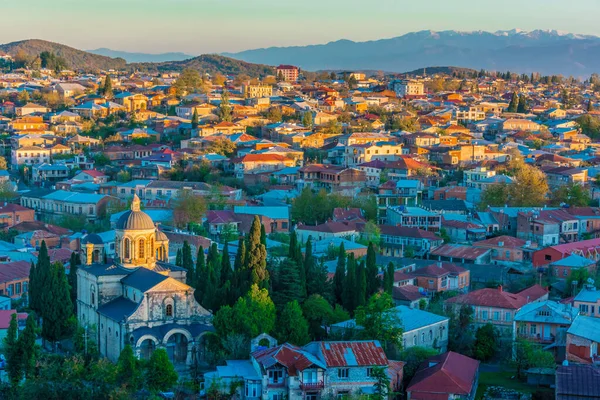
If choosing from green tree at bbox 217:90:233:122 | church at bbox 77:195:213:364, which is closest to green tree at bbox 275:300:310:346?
church at bbox 77:195:213:364

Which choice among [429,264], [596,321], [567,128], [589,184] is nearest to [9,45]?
[567,128]

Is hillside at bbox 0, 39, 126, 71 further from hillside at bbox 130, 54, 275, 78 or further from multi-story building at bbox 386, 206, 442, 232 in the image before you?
multi-story building at bbox 386, 206, 442, 232

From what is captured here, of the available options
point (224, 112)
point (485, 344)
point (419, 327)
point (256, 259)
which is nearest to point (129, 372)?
point (256, 259)

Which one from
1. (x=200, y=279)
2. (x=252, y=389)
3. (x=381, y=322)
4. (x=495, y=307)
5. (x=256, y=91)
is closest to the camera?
(x=252, y=389)

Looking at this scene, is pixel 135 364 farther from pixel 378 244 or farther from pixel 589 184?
pixel 589 184

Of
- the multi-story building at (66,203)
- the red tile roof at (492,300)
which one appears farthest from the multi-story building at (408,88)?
the red tile roof at (492,300)

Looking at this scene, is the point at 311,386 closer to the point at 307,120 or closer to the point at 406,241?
the point at 406,241
